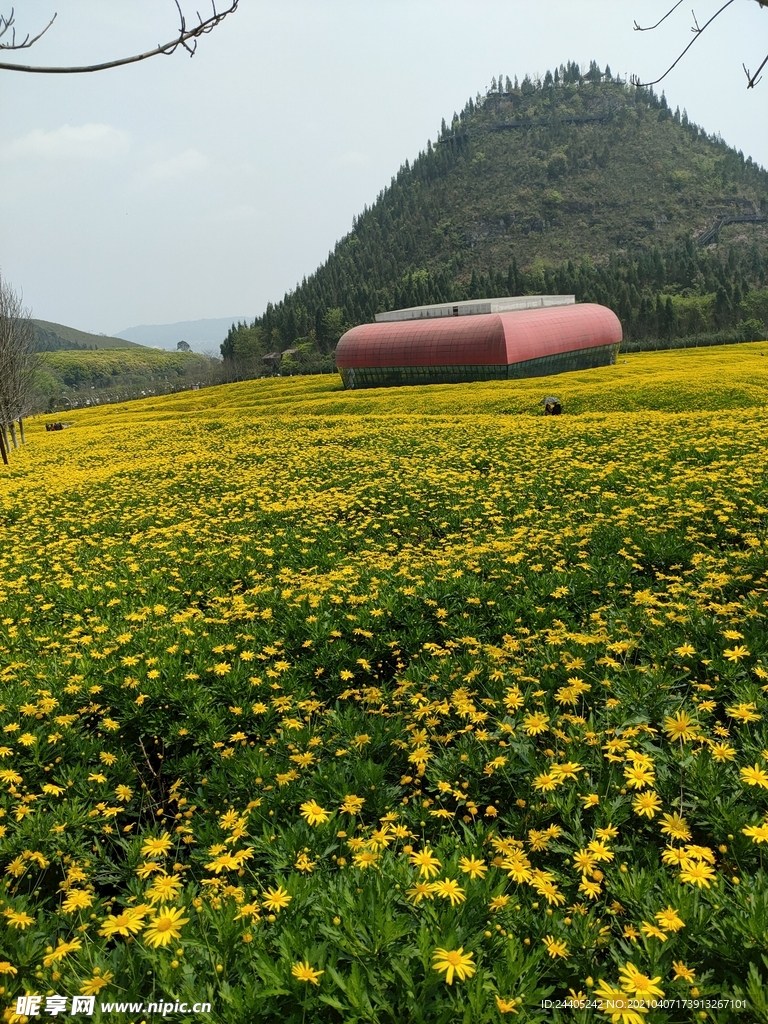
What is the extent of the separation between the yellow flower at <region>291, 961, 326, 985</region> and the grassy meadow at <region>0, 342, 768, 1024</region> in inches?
2.3

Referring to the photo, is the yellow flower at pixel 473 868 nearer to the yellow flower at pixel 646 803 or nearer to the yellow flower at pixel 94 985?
the yellow flower at pixel 646 803

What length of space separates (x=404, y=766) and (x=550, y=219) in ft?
590

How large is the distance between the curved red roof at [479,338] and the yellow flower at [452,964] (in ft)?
146

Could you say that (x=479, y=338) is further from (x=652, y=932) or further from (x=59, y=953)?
(x=59, y=953)

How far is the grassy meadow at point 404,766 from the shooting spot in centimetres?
218

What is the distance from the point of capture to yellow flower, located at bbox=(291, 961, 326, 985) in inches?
79.5

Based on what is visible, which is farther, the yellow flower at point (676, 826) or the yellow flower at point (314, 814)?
the yellow flower at point (314, 814)

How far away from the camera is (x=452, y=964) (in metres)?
2.00

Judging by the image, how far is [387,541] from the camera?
903 centimetres

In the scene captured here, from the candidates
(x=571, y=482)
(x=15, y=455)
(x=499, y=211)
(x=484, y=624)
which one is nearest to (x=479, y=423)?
(x=571, y=482)

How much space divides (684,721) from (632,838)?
0.67 meters

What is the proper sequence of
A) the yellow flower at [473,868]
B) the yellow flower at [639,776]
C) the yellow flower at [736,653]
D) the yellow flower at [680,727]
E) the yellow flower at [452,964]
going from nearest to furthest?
the yellow flower at [452,964]
the yellow flower at [473,868]
the yellow flower at [639,776]
the yellow flower at [680,727]
the yellow flower at [736,653]

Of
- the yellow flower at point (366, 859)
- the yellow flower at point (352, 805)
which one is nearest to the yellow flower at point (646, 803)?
the yellow flower at point (366, 859)

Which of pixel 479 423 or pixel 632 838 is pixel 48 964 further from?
pixel 479 423
